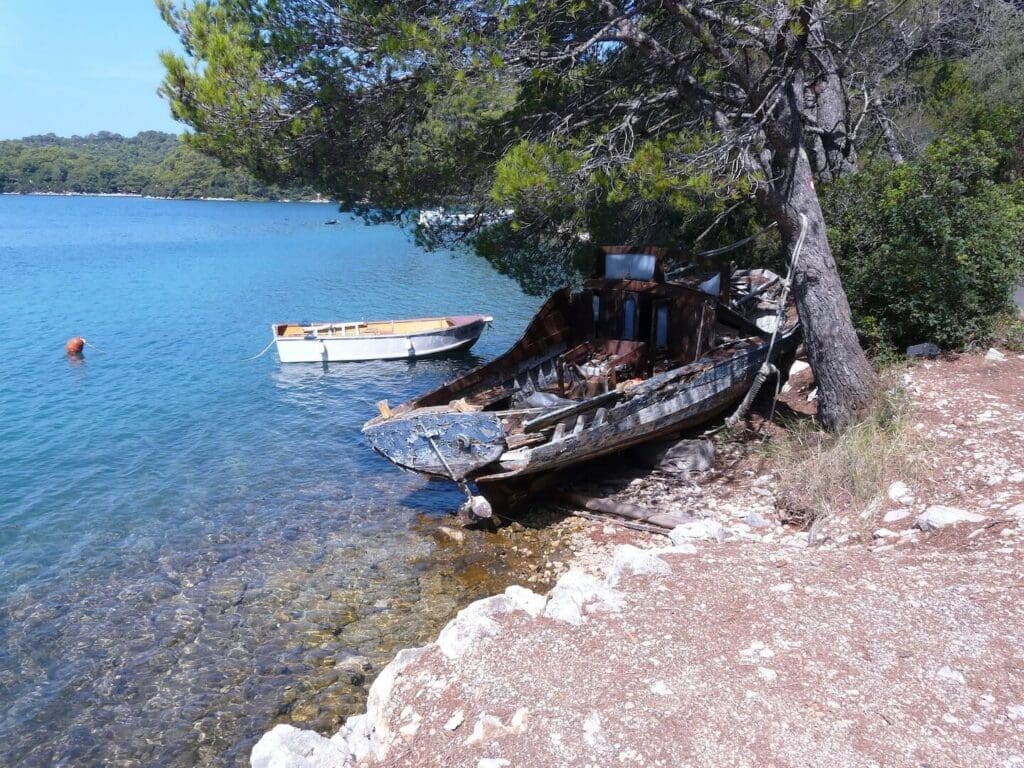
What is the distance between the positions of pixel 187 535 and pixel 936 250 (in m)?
12.5

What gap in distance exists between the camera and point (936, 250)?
1130cm

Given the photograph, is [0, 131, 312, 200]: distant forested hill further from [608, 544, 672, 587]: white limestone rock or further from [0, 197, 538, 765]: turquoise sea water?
[608, 544, 672, 587]: white limestone rock

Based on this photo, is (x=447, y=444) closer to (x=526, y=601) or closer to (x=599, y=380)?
(x=599, y=380)

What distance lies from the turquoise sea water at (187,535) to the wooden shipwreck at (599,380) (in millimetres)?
1595

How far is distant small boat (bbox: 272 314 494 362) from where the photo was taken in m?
21.3

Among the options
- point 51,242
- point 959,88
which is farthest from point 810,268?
point 51,242

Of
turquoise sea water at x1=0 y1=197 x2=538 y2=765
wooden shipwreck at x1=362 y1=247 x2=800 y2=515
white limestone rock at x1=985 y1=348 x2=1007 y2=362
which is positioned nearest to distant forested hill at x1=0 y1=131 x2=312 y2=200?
turquoise sea water at x1=0 y1=197 x2=538 y2=765

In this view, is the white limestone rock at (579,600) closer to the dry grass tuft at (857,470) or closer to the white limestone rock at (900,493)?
the dry grass tuft at (857,470)

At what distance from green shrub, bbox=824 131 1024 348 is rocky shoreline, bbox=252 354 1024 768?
14.7 ft

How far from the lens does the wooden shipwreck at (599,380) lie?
31.1ft

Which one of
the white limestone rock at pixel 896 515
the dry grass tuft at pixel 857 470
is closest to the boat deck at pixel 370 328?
the dry grass tuft at pixel 857 470

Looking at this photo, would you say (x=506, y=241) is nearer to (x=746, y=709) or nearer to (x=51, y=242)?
(x=746, y=709)

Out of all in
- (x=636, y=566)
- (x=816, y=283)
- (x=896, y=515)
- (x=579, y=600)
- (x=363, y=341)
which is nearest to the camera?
(x=579, y=600)

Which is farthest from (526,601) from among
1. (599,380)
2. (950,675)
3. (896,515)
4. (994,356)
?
(994,356)
